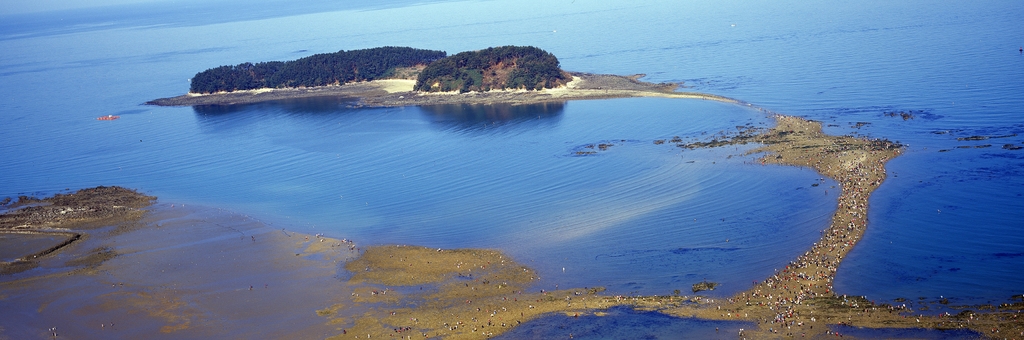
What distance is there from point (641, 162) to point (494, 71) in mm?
39714

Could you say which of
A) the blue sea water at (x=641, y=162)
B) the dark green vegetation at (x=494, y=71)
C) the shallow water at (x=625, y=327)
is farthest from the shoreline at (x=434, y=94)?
the shallow water at (x=625, y=327)

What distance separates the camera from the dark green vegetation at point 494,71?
285 feet

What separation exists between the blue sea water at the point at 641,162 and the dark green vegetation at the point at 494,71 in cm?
743

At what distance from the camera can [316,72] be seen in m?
101

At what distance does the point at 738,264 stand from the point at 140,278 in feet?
94.2

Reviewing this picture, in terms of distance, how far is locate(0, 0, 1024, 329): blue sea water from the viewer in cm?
3666

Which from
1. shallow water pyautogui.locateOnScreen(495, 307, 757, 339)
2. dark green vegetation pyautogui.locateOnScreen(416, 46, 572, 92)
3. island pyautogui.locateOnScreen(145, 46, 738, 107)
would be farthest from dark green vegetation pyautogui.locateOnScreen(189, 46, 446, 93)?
shallow water pyautogui.locateOnScreen(495, 307, 757, 339)

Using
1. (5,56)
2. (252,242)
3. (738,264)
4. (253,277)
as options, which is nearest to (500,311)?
(738,264)

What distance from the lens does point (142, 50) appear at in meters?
169

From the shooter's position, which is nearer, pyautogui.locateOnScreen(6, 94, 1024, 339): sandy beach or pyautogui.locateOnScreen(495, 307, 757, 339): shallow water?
pyautogui.locateOnScreen(495, 307, 757, 339): shallow water

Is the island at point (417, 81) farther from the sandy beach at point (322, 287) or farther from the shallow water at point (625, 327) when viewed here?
the shallow water at point (625, 327)

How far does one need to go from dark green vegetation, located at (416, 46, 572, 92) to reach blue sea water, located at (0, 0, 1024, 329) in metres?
7.43

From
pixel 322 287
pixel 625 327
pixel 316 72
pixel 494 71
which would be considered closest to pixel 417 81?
pixel 494 71

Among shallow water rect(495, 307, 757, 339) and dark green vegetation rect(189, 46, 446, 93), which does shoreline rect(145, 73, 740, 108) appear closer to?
dark green vegetation rect(189, 46, 446, 93)
